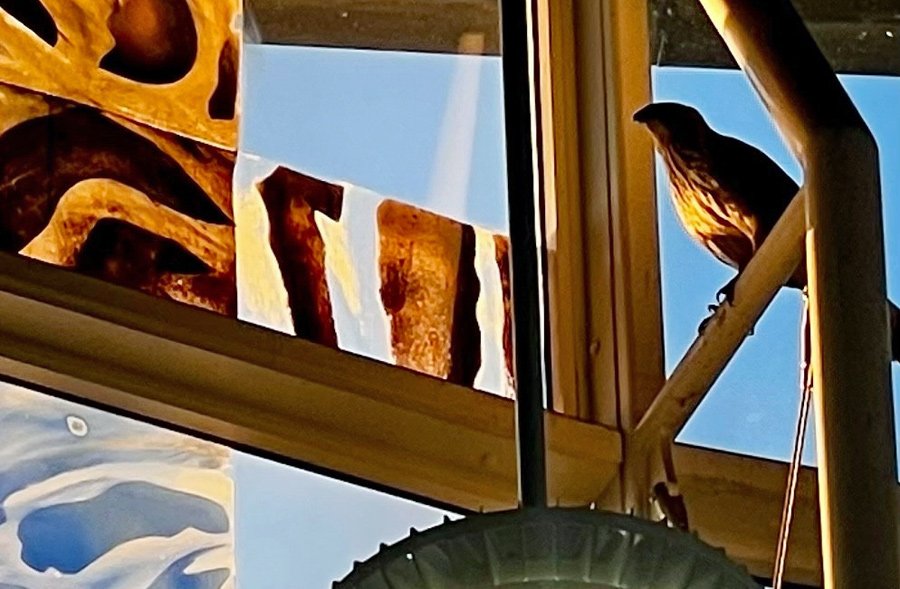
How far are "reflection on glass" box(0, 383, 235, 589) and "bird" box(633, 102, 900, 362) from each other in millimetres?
462

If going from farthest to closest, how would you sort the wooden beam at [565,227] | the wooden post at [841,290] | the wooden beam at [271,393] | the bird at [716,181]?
the wooden beam at [565,227]
the bird at [716,181]
the wooden beam at [271,393]
the wooden post at [841,290]

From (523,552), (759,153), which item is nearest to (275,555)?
(759,153)

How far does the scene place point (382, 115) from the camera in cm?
166

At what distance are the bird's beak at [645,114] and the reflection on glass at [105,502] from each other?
477 millimetres

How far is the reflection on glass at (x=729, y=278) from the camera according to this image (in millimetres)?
1587

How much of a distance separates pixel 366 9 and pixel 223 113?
21cm

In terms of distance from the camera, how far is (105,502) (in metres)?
1.45

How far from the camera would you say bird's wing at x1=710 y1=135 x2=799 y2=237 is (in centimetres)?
147

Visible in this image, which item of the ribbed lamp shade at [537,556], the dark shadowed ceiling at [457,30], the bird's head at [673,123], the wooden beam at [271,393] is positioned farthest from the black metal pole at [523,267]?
the dark shadowed ceiling at [457,30]

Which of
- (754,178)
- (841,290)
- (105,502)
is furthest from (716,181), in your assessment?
(841,290)

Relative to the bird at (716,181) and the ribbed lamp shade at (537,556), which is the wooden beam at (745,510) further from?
the ribbed lamp shade at (537,556)

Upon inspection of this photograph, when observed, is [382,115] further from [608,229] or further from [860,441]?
[860,441]

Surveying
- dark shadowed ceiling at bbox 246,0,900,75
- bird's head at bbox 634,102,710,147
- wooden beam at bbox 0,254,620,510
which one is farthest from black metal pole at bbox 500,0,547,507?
dark shadowed ceiling at bbox 246,0,900,75

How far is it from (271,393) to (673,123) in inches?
16.9
